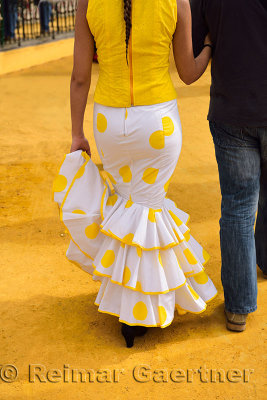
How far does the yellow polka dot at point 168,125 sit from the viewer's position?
9.84 feet

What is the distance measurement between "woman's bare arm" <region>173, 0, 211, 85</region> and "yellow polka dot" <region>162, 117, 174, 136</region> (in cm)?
25

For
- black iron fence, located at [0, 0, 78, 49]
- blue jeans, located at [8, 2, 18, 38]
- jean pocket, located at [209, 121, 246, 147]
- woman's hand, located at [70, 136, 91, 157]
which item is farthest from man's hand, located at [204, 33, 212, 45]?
blue jeans, located at [8, 2, 18, 38]

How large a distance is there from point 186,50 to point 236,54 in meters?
0.26

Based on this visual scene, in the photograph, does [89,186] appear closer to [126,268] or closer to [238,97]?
[126,268]

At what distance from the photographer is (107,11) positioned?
2.84m

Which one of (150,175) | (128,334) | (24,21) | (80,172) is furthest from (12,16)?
(128,334)

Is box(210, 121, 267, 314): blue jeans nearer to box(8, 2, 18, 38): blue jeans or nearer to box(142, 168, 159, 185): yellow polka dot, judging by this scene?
box(142, 168, 159, 185): yellow polka dot

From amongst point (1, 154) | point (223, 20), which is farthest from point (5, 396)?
point (1, 154)

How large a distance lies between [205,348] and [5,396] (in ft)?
3.50

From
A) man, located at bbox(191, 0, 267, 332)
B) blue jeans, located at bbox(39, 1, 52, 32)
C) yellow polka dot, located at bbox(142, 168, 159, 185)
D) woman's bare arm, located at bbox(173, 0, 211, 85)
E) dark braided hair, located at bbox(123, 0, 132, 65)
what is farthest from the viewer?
blue jeans, located at bbox(39, 1, 52, 32)

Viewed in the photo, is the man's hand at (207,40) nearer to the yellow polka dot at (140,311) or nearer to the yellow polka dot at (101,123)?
the yellow polka dot at (101,123)

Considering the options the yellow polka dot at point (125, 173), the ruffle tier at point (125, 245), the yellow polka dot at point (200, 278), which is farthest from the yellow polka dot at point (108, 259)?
the yellow polka dot at point (200, 278)

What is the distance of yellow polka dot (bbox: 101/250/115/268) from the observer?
3.23 metres

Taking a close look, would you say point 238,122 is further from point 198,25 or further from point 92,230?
point 92,230
